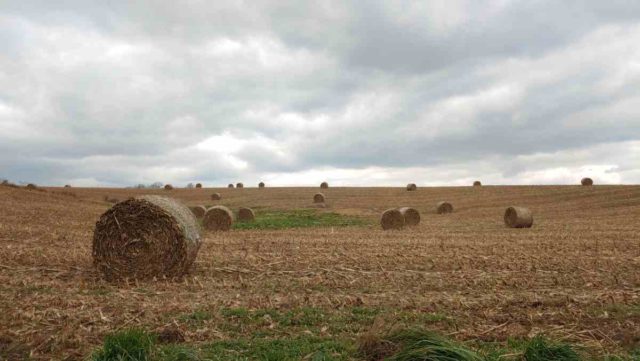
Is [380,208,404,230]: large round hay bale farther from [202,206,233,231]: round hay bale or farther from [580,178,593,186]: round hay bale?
[580,178,593,186]: round hay bale

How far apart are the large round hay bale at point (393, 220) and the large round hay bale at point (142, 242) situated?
51.7 feet

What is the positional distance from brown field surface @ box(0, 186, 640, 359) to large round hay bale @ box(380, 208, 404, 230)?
20.7 feet

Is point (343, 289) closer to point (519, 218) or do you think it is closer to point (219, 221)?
point (219, 221)

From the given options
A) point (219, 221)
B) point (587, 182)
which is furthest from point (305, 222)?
point (587, 182)

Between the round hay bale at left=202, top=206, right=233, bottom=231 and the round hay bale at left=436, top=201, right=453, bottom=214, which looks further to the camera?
the round hay bale at left=436, top=201, right=453, bottom=214

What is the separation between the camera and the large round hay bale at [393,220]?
26.6 meters

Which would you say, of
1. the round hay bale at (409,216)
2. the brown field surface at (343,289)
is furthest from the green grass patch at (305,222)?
the brown field surface at (343,289)

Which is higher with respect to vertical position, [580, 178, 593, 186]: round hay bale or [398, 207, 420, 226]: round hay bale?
[580, 178, 593, 186]: round hay bale

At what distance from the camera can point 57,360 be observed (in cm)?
618

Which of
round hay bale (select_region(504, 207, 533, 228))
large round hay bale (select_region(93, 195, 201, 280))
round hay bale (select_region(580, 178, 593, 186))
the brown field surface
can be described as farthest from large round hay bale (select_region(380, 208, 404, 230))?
round hay bale (select_region(580, 178, 593, 186))

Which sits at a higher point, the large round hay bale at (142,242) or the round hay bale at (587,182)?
the round hay bale at (587,182)

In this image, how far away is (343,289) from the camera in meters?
9.98

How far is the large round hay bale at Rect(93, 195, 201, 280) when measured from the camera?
1153cm

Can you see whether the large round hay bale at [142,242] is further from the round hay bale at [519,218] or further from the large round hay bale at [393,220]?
the round hay bale at [519,218]
